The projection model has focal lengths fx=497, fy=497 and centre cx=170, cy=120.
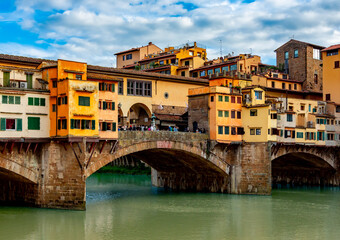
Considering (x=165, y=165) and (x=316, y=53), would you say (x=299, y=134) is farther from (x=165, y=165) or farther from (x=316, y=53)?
(x=316, y=53)

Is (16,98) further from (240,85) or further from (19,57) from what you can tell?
(240,85)

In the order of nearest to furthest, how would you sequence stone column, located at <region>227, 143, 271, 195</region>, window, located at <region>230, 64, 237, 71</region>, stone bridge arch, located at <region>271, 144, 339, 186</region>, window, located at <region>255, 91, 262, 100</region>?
1. stone column, located at <region>227, 143, 271, 195</region>
2. window, located at <region>255, 91, 262, 100</region>
3. stone bridge arch, located at <region>271, 144, 339, 186</region>
4. window, located at <region>230, 64, 237, 71</region>

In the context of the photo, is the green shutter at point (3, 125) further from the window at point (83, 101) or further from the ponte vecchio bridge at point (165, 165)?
the window at point (83, 101)

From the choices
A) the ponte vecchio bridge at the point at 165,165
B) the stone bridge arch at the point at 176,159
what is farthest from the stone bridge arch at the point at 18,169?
the stone bridge arch at the point at 176,159

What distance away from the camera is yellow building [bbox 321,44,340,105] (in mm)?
61156

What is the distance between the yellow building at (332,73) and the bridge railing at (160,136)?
23601 millimetres

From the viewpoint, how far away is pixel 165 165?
173 ft

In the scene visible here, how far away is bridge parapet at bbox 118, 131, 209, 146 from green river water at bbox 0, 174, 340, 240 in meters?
5.30

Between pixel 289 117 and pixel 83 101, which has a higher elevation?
pixel 83 101

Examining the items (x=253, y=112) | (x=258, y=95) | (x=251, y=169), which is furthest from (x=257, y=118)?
(x=251, y=169)

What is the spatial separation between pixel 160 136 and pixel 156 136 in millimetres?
416

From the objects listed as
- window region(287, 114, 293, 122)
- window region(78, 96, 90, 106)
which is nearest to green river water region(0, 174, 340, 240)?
window region(78, 96, 90, 106)

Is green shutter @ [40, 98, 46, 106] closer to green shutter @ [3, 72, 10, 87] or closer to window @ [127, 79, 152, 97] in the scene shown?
green shutter @ [3, 72, 10, 87]

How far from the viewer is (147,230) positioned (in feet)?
100
